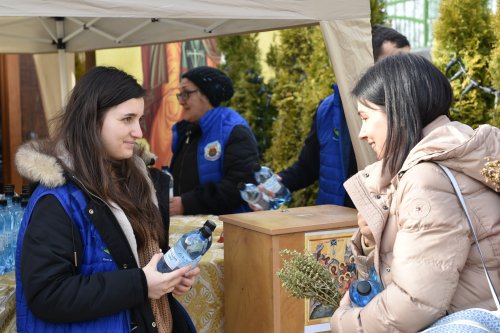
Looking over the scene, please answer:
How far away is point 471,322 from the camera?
5.77 feet

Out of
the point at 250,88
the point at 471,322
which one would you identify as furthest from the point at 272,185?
the point at 250,88

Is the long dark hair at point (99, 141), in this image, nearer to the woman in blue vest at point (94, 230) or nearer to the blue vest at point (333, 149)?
the woman in blue vest at point (94, 230)

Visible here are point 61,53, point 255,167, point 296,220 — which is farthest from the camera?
point 61,53

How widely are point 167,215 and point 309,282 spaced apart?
2.47ft

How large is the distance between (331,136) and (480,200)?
228 cm

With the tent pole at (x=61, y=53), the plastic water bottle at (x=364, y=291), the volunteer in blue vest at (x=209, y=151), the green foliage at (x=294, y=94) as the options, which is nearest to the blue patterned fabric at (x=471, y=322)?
the plastic water bottle at (x=364, y=291)

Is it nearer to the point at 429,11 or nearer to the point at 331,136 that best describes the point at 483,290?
the point at 331,136

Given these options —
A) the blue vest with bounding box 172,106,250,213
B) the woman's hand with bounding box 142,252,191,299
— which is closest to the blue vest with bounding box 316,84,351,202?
the blue vest with bounding box 172,106,250,213

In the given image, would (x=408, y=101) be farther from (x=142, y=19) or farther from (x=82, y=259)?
(x=142, y=19)

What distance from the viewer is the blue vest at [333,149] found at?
156 inches

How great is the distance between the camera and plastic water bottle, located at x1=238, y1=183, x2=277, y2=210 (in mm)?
4160

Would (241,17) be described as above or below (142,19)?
below

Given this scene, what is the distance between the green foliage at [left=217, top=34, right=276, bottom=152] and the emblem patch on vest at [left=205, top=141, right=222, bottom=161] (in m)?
3.60

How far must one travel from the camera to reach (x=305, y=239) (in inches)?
125
